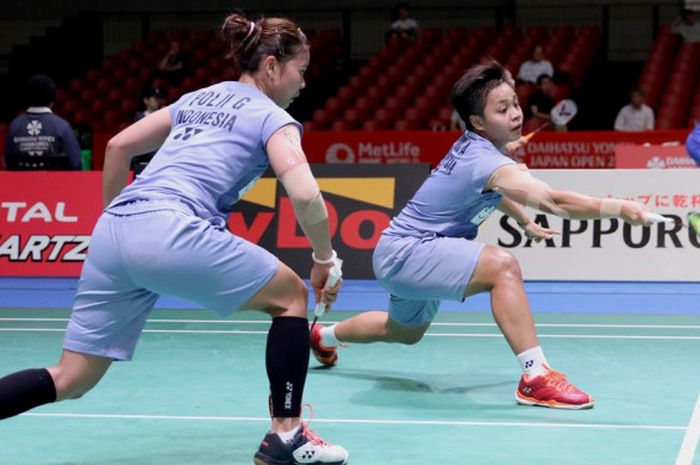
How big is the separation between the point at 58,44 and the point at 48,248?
35.8ft

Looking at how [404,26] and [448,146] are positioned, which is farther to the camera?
[404,26]

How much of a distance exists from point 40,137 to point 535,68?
7689mm

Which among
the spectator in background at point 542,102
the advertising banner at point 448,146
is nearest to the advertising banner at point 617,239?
the advertising banner at point 448,146

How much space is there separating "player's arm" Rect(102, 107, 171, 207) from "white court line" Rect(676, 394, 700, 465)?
2067 mm

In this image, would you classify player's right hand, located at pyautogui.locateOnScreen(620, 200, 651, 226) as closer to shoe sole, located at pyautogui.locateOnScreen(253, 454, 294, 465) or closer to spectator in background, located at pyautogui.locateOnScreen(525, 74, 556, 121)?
shoe sole, located at pyautogui.locateOnScreen(253, 454, 294, 465)

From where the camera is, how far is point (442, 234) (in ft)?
17.9

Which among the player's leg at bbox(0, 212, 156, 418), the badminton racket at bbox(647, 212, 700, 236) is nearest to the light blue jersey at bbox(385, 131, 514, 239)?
the badminton racket at bbox(647, 212, 700, 236)

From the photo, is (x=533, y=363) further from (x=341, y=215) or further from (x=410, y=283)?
(x=341, y=215)

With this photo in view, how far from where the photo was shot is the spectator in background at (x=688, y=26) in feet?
55.0

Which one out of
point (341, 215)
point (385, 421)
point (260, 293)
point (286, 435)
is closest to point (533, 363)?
point (385, 421)

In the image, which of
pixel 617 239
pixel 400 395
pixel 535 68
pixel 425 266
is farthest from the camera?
pixel 535 68

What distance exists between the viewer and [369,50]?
20047 mm

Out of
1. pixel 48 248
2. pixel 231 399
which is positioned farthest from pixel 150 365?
pixel 48 248

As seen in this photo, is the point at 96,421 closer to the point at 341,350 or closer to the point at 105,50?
the point at 341,350
